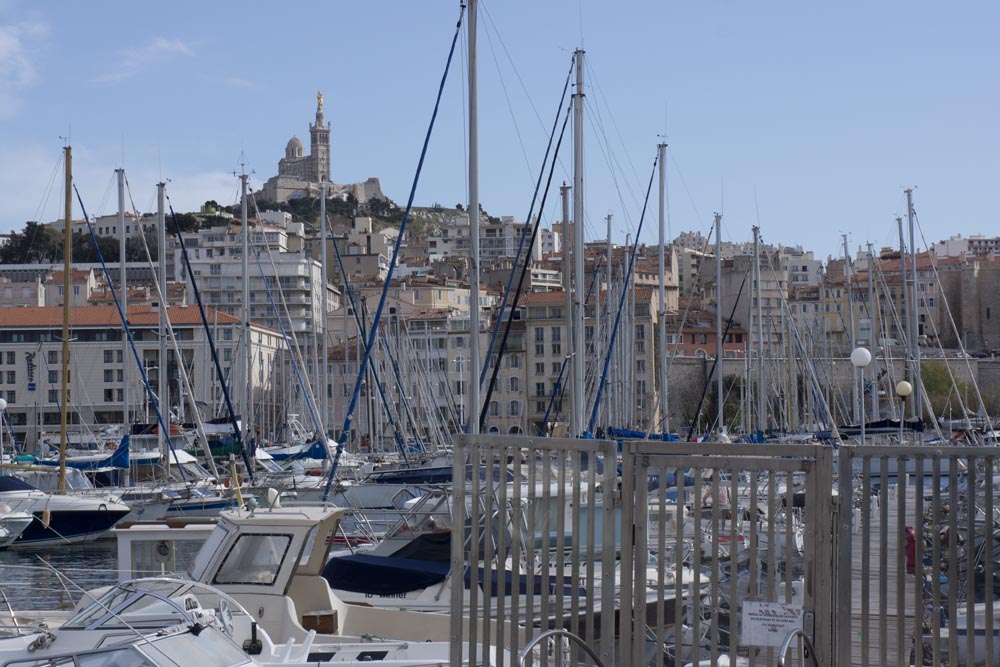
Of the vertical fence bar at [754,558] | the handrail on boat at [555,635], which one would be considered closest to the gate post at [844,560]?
the vertical fence bar at [754,558]

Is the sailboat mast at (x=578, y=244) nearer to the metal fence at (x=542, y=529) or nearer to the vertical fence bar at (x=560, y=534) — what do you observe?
the metal fence at (x=542, y=529)

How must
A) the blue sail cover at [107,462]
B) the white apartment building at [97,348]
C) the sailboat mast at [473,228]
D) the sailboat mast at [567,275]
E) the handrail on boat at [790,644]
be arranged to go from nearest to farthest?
the handrail on boat at [790,644]
the sailboat mast at [473,228]
the sailboat mast at [567,275]
the blue sail cover at [107,462]
the white apartment building at [97,348]

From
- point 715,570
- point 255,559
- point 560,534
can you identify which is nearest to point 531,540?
point 560,534

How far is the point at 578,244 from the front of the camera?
84.2 ft

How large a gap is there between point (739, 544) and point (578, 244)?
19352 millimetres

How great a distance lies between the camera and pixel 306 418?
61125 mm

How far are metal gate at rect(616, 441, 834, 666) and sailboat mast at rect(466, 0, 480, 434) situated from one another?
1302 centimetres

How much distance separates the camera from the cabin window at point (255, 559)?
12.1 m

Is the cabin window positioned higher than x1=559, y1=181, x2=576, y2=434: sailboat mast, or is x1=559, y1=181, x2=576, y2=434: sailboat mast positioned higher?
x1=559, y1=181, x2=576, y2=434: sailboat mast

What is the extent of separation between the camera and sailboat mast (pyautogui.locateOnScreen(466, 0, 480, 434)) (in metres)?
19.8

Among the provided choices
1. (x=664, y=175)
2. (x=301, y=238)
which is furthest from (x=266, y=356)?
(x=664, y=175)

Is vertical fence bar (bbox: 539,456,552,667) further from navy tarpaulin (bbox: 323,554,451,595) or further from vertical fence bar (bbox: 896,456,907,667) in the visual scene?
navy tarpaulin (bbox: 323,554,451,595)

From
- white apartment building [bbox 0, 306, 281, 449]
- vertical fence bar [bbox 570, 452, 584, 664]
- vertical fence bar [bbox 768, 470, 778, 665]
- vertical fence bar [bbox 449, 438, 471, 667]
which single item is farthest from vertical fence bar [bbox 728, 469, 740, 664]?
white apartment building [bbox 0, 306, 281, 449]

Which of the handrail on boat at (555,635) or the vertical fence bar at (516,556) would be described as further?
the vertical fence bar at (516,556)
